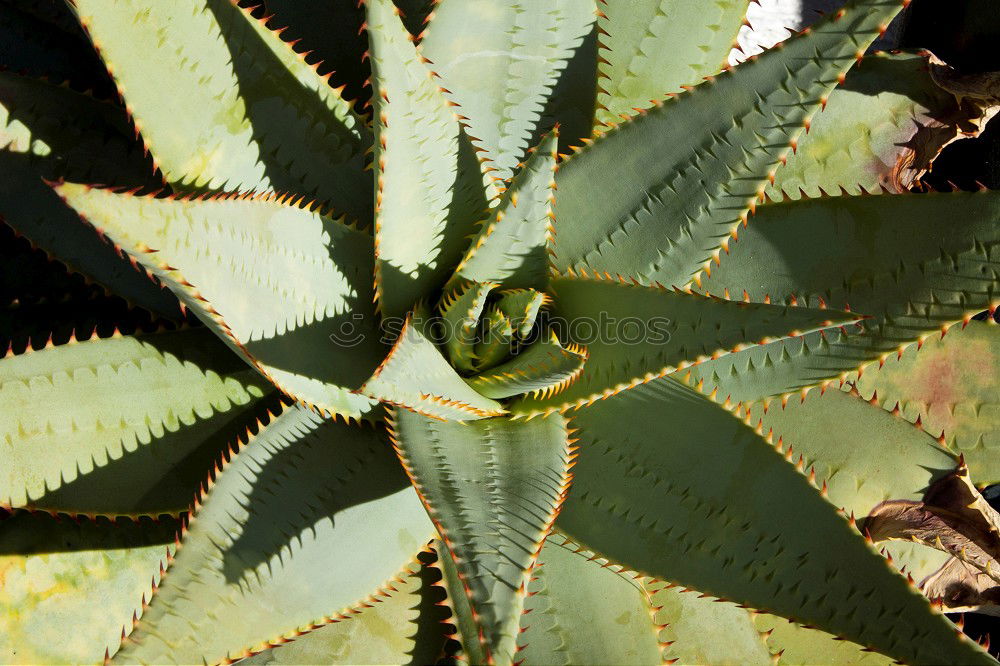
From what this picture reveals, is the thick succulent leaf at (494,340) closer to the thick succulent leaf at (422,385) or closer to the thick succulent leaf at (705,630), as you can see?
the thick succulent leaf at (422,385)

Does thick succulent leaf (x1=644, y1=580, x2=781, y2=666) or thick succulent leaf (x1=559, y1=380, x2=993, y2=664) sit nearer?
thick succulent leaf (x1=559, y1=380, x2=993, y2=664)

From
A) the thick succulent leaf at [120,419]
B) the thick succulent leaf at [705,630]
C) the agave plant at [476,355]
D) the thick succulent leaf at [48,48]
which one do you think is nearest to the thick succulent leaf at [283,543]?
the agave plant at [476,355]

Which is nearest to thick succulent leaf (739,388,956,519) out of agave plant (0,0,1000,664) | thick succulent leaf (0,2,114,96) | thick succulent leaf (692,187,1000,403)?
agave plant (0,0,1000,664)

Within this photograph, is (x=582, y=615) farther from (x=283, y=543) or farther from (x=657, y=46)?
(x=657, y=46)

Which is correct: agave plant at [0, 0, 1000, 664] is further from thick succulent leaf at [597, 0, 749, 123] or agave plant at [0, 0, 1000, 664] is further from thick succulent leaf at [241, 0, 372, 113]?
thick succulent leaf at [241, 0, 372, 113]

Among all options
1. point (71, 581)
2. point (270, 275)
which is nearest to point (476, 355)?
point (270, 275)
